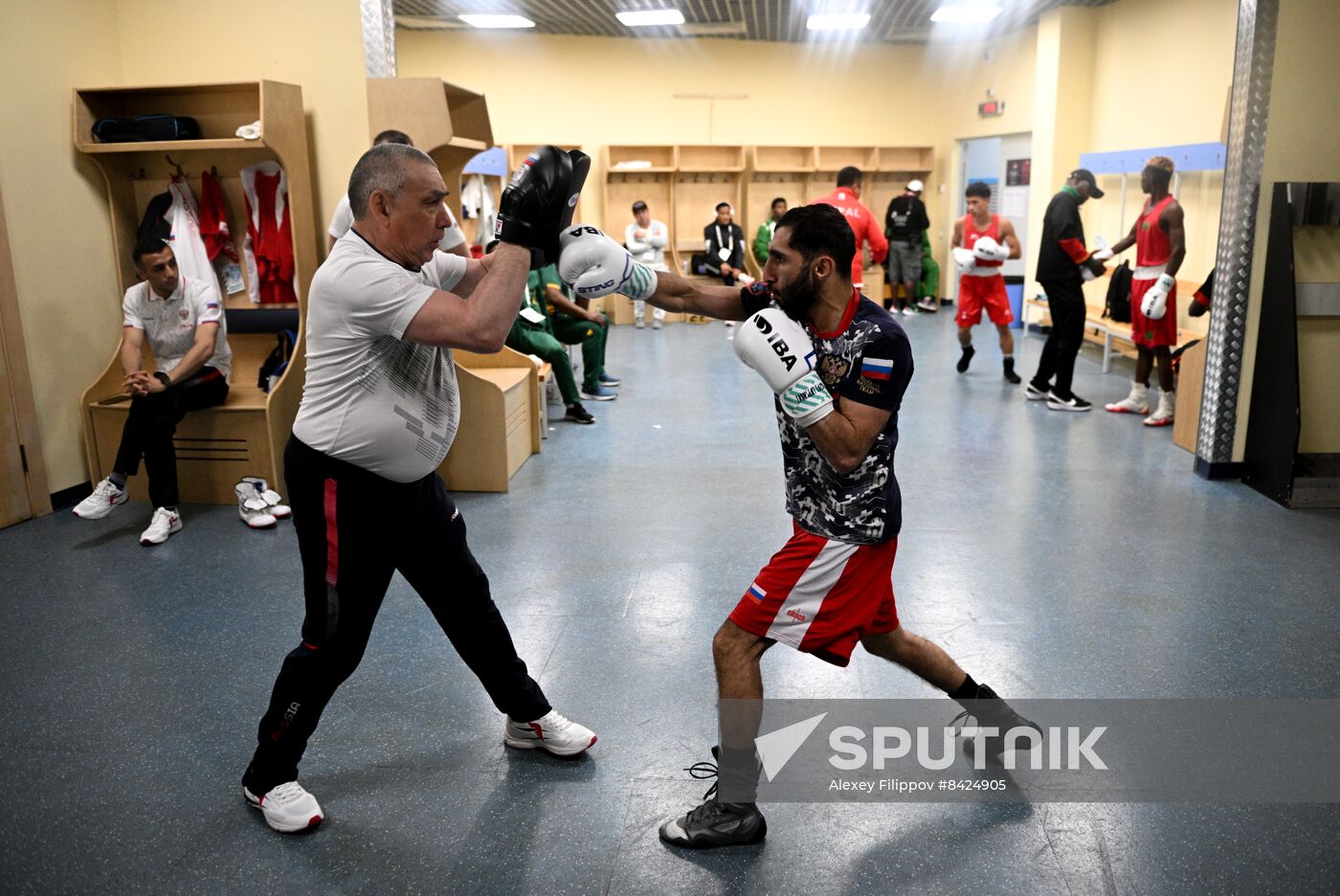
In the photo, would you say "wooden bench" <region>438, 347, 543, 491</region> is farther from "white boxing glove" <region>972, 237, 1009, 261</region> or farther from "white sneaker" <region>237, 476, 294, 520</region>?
"white boxing glove" <region>972, 237, 1009, 261</region>

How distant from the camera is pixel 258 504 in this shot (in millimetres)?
4547

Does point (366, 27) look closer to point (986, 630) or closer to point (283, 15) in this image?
point (283, 15)

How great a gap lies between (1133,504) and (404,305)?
3.82 metres

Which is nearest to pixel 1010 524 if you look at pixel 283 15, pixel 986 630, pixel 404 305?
pixel 986 630

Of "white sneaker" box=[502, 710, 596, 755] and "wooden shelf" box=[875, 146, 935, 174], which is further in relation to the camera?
"wooden shelf" box=[875, 146, 935, 174]

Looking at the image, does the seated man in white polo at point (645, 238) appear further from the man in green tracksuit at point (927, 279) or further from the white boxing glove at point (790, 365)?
the white boxing glove at point (790, 365)

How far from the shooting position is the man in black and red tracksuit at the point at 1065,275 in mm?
6559

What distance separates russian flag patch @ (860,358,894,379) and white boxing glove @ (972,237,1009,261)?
558 cm

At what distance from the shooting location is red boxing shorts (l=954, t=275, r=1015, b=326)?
7.48 m

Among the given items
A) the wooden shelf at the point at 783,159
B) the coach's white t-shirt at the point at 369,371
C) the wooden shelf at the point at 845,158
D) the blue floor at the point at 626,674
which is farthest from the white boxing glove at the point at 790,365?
the wooden shelf at the point at 845,158

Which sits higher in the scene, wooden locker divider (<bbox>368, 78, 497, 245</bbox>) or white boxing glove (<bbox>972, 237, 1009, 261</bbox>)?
wooden locker divider (<bbox>368, 78, 497, 245</bbox>)

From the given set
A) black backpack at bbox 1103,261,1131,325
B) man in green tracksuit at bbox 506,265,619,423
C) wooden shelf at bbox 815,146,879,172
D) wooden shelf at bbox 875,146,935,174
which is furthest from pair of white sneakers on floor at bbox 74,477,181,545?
wooden shelf at bbox 875,146,935,174

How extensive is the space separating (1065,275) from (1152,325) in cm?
72

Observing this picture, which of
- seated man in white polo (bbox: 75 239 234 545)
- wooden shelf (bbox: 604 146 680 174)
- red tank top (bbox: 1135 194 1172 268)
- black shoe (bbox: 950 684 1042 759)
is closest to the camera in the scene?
black shoe (bbox: 950 684 1042 759)
